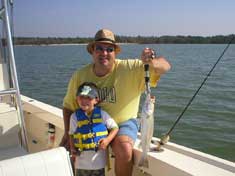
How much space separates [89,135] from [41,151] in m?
0.56

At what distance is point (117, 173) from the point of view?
2.71 metres

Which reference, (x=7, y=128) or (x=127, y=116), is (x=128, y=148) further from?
(x=7, y=128)

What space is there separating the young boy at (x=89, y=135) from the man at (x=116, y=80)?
18 centimetres

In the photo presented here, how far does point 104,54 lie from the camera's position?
2.97m

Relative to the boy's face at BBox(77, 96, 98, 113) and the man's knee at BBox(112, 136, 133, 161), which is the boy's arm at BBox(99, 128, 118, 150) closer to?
the man's knee at BBox(112, 136, 133, 161)

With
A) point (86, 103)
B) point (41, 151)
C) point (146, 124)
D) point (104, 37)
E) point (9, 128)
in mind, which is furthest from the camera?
point (9, 128)

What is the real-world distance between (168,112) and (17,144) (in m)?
7.35

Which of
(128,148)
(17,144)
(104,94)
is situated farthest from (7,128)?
(128,148)

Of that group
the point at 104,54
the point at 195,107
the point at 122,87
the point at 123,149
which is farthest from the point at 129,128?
the point at 195,107

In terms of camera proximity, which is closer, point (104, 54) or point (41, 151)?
point (41, 151)

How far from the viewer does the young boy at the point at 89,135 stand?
8.80ft

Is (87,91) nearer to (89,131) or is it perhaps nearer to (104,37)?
(89,131)

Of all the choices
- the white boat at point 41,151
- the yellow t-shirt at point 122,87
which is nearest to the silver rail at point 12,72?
the white boat at point 41,151

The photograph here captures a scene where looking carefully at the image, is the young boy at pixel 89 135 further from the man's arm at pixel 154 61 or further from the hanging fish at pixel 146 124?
the man's arm at pixel 154 61
